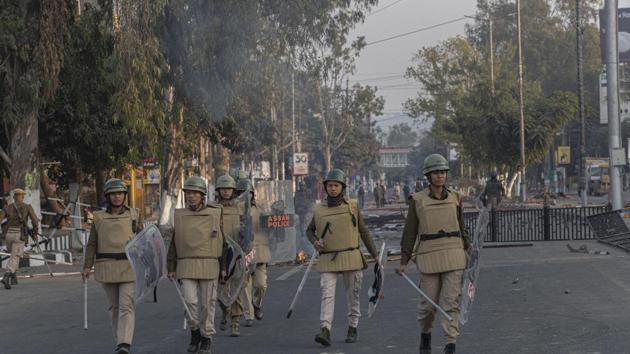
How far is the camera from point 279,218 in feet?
66.3

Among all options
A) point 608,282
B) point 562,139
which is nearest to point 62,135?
point 608,282

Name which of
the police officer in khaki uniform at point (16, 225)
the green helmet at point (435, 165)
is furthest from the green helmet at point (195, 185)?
the police officer in khaki uniform at point (16, 225)

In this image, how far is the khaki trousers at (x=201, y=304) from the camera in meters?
10.1

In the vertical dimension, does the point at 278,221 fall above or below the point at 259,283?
above

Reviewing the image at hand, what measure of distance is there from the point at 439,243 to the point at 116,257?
2.81 metres

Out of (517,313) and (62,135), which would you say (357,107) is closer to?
(62,135)

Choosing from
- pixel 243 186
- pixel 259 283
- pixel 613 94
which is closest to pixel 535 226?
pixel 613 94

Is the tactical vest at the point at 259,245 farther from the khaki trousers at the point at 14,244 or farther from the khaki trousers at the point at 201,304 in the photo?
the khaki trousers at the point at 14,244

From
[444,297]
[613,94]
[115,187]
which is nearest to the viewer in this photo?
[444,297]

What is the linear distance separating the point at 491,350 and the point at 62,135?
76.3 ft

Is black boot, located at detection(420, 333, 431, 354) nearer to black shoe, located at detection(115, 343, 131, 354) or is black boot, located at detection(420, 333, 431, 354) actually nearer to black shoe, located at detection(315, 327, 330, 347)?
black shoe, located at detection(315, 327, 330, 347)

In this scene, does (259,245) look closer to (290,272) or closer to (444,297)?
(444,297)

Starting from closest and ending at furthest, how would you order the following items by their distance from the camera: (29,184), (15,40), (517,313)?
(517,313) < (15,40) < (29,184)

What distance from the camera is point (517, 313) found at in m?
12.6
